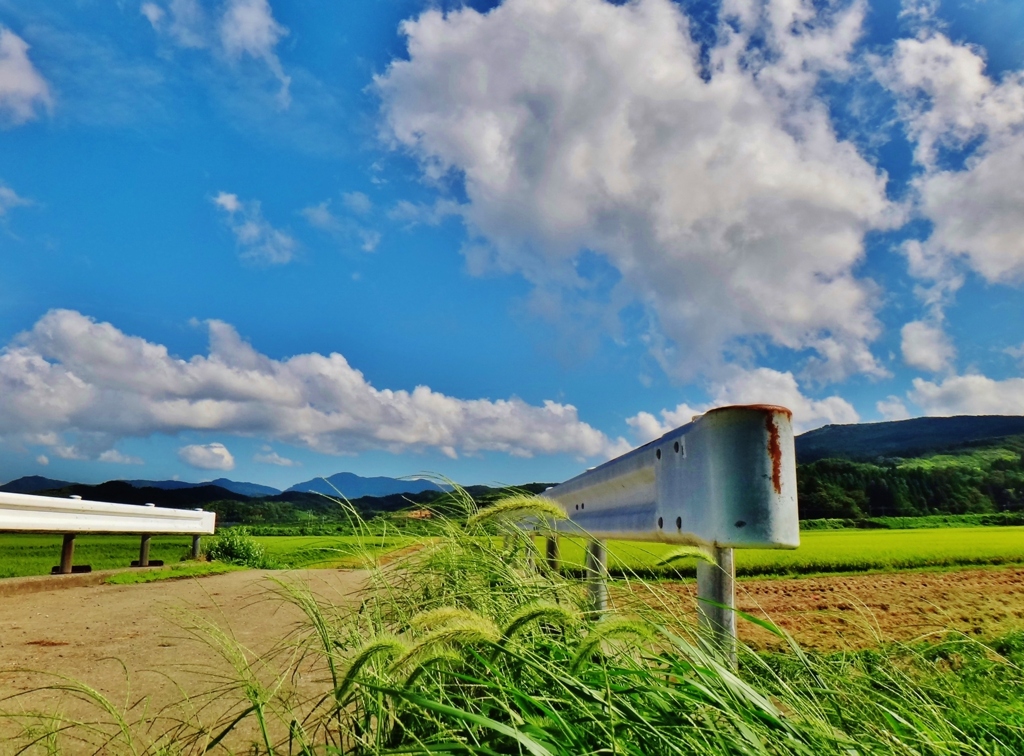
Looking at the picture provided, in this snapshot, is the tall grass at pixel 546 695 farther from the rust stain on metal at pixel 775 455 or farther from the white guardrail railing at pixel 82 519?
the white guardrail railing at pixel 82 519

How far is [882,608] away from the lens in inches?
258

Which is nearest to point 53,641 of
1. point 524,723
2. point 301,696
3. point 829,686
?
point 301,696

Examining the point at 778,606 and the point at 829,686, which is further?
the point at 778,606

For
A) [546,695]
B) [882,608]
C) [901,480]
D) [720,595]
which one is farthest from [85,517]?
[901,480]

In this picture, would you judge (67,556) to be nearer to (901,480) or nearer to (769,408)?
(769,408)

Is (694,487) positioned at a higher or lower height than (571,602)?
higher

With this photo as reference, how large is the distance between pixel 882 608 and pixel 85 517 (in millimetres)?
8859

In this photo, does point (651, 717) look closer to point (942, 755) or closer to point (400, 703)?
point (400, 703)

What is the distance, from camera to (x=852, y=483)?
36.1m

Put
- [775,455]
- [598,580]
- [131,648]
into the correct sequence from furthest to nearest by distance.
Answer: [131,648], [775,455], [598,580]

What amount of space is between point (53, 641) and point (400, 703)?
3.32 meters

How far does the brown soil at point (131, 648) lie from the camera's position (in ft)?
7.43

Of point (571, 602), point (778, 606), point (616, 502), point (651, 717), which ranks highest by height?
point (616, 502)

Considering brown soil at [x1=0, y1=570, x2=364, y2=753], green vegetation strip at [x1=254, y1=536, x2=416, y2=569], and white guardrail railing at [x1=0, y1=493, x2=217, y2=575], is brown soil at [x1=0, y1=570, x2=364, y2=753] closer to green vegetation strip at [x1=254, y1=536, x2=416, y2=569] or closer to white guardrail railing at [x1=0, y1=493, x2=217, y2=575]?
green vegetation strip at [x1=254, y1=536, x2=416, y2=569]
